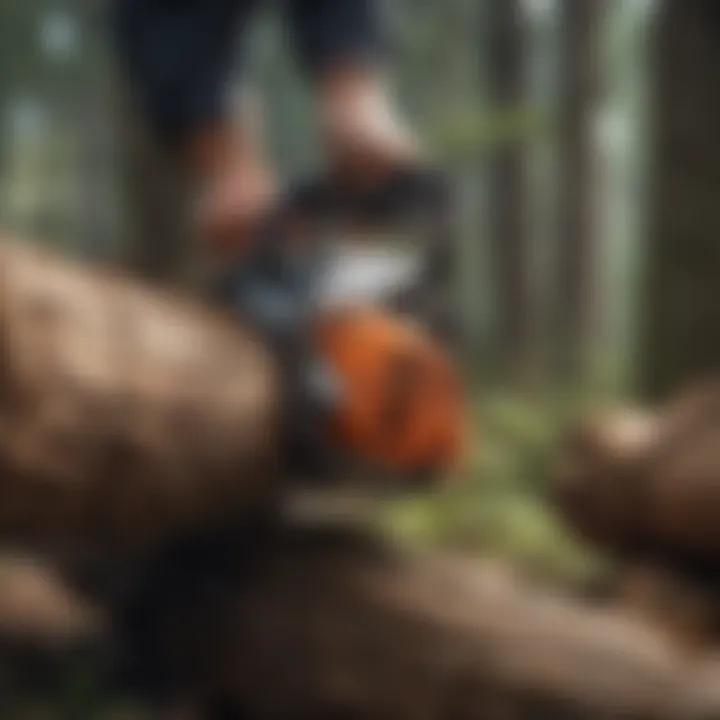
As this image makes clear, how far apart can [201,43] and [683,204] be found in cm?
38

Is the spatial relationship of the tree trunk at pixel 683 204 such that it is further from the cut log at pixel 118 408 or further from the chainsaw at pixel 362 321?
the cut log at pixel 118 408

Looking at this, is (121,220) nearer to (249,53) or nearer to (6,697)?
(249,53)

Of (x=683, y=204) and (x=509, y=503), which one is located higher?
(x=683, y=204)

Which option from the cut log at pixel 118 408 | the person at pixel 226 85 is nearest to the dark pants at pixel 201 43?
the person at pixel 226 85

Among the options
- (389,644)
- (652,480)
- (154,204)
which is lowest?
(389,644)

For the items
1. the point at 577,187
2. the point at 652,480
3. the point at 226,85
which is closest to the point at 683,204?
the point at 577,187

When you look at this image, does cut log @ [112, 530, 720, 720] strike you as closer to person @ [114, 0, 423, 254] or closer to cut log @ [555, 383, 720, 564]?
cut log @ [555, 383, 720, 564]

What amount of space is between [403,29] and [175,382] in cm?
31

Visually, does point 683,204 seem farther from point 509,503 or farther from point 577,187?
point 509,503

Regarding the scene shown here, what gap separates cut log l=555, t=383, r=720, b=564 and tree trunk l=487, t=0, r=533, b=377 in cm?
9

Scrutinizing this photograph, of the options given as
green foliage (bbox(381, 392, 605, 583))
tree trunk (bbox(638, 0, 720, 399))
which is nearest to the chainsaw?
green foliage (bbox(381, 392, 605, 583))

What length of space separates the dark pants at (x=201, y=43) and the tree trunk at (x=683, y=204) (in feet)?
0.72

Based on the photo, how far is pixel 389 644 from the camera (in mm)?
1256

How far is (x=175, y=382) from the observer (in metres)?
1.21
